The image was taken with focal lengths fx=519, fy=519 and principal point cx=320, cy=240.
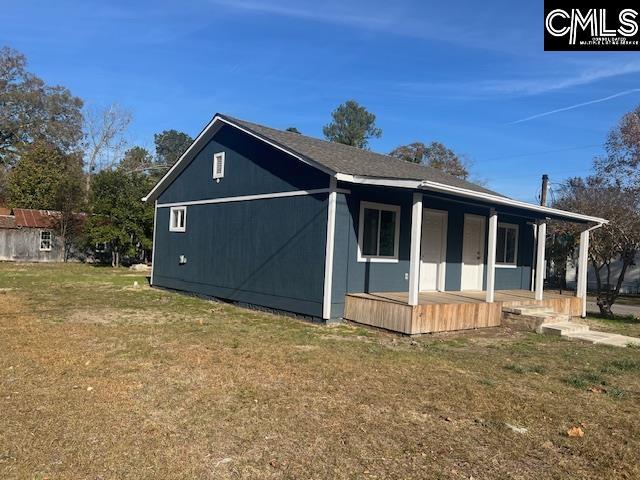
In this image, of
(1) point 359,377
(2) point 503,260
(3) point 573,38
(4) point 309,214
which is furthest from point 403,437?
(2) point 503,260

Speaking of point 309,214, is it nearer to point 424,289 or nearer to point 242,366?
point 424,289

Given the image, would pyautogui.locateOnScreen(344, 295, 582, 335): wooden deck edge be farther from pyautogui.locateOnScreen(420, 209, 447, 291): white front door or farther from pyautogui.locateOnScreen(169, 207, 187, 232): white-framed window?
pyautogui.locateOnScreen(169, 207, 187, 232): white-framed window

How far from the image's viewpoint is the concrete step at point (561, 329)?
389 inches

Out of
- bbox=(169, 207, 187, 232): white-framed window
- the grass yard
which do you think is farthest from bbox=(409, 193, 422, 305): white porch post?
bbox=(169, 207, 187, 232): white-framed window

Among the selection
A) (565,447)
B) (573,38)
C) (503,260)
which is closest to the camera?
(565,447)

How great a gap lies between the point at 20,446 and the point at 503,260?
520 inches

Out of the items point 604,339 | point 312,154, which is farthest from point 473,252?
point 312,154

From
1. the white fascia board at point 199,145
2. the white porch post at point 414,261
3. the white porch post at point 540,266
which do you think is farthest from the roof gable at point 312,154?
the white porch post at point 540,266

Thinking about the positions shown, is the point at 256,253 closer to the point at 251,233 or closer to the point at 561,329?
the point at 251,233

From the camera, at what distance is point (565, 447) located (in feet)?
13.2

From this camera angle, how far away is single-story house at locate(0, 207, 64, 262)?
29078mm

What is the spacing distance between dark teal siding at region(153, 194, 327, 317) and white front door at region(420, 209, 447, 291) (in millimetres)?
3072

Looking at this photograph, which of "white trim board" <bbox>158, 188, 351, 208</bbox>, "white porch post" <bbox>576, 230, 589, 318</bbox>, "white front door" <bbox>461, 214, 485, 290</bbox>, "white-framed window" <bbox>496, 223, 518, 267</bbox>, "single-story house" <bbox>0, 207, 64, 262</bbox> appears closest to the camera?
"white trim board" <bbox>158, 188, 351, 208</bbox>

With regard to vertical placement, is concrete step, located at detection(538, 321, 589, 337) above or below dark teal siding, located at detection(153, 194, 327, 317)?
below
